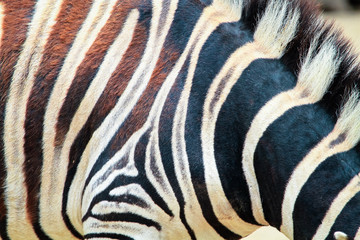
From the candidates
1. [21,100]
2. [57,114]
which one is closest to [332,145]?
[57,114]

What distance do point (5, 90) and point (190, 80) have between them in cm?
106

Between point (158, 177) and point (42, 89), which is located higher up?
point (42, 89)

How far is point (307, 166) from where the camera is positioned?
2.74 meters

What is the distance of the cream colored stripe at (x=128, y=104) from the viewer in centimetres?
298

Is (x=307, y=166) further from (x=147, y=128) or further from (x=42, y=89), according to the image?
(x=42, y=89)

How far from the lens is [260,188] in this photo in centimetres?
285

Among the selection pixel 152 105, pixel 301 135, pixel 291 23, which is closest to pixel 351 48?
pixel 291 23

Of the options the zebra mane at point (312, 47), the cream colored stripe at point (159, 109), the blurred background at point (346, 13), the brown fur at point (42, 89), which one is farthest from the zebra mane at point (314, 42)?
the blurred background at point (346, 13)

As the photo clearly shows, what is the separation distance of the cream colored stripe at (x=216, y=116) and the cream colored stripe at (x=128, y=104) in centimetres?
35

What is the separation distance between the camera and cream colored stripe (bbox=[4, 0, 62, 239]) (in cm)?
315

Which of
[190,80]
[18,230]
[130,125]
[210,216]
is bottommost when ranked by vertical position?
[18,230]

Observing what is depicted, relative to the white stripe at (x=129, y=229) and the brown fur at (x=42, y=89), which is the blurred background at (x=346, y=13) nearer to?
the brown fur at (x=42, y=89)

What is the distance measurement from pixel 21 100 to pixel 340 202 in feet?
5.83

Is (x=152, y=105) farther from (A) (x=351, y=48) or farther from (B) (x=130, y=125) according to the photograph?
(A) (x=351, y=48)
